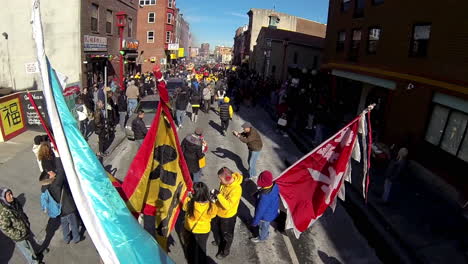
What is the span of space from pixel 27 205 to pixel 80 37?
1388 cm

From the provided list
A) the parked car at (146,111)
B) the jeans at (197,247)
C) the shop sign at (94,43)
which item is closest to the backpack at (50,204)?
the jeans at (197,247)

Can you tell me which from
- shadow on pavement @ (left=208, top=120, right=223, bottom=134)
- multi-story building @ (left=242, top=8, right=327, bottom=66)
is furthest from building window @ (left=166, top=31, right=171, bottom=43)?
shadow on pavement @ (left=208, top=120, right=223, bottom=134)

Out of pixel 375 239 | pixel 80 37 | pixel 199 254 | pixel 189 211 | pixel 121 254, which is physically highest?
pixel 80 37

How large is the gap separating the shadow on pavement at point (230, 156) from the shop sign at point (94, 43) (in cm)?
1201

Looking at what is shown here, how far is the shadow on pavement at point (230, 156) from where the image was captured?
10.4 m

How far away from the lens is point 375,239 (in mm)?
6977

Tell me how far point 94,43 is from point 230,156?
13760mm

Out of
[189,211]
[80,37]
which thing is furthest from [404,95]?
[80,37]

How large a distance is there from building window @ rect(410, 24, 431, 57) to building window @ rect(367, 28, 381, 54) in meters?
2.78

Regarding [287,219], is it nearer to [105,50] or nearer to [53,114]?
[53,114]

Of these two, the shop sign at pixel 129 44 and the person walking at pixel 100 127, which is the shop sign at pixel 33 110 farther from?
the shop sign at pixel 129 44

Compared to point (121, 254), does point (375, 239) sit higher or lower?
lower

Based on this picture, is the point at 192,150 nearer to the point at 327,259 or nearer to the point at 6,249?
the point at 327,259

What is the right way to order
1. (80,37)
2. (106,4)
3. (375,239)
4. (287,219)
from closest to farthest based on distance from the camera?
(287,219)
(375,239)
(80,37)
(106,4)
